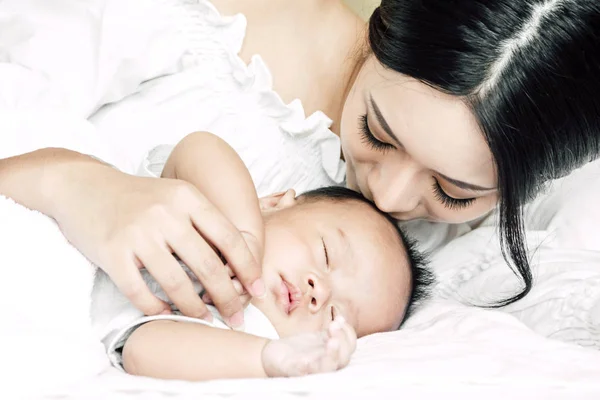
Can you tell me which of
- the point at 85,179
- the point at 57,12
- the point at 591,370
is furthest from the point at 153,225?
the point at 57,12

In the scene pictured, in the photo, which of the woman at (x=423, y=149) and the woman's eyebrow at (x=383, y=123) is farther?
the woman's eyebrow at (x=383, y=123)

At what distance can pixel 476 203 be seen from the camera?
1153mm

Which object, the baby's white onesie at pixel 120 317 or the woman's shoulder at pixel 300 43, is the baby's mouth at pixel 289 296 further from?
the woman's shoulder at pixel 300 43

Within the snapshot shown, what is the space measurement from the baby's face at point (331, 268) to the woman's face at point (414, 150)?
0.21ft

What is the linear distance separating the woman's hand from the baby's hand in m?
0.14

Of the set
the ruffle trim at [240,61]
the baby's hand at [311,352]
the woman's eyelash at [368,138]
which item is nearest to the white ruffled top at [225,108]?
the ruffle trim at [240,61]

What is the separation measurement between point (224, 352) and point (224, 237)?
151mm

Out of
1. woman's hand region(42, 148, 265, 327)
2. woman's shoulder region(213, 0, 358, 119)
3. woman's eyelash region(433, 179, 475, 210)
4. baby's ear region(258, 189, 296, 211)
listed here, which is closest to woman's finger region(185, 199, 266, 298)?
woman's hand region(42, 148, 265, 327)

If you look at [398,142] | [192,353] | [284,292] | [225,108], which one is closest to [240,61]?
[225,108]

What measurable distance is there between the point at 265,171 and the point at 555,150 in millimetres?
604

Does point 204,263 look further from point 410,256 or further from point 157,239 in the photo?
point 410,256

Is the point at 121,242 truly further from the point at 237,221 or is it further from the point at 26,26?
the point at 26,26

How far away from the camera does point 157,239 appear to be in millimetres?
843

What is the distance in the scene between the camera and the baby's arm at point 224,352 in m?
0.76
